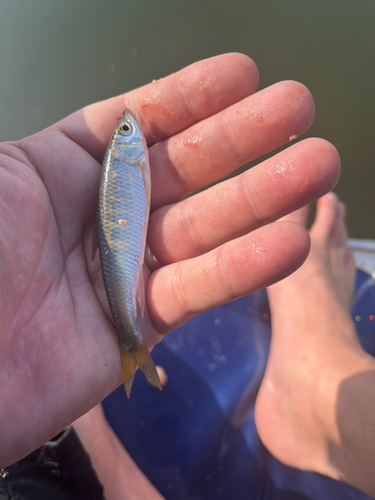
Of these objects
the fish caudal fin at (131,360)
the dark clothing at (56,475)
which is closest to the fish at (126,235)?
the fish caudal fin at (131,360)

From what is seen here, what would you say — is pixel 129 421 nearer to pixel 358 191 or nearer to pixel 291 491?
pixel 291 491

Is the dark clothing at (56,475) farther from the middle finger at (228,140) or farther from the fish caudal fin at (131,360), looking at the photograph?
the middle finger at (228,140)

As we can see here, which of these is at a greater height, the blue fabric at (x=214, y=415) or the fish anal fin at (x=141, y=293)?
the fish anal fin at (x=141, y=293)

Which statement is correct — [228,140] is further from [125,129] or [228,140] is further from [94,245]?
[94,245]

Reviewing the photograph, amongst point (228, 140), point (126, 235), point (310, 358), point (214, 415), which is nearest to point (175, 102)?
point (228, 140)

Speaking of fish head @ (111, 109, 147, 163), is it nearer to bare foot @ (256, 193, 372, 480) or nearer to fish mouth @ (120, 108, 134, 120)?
fish mouth @ (120, 108, 134, 120)

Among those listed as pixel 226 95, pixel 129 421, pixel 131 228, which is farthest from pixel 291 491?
pixel 226 95
